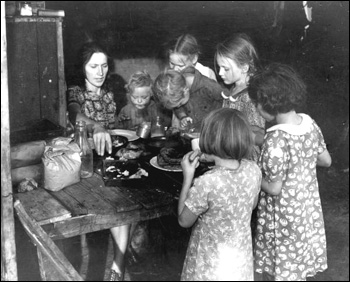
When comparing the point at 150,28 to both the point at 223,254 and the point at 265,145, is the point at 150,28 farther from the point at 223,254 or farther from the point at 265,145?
the point at 223,254

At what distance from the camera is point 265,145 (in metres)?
3.12

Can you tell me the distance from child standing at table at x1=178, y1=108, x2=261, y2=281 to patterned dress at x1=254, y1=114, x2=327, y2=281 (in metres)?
0.40

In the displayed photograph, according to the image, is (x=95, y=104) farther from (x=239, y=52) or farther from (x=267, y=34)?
(x=267, y=34)

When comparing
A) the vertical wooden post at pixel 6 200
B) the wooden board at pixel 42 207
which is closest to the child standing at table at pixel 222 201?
the wooden board at pixel 42 207

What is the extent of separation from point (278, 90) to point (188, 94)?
1.47 m

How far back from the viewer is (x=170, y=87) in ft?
13.9

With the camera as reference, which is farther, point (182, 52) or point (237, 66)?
point (182, 52)

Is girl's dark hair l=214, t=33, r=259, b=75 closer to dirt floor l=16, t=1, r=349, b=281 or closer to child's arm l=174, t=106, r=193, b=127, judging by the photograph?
child's arm l=174, t=106, r=193, b=127

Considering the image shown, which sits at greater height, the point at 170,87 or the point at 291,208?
the point at 170,87

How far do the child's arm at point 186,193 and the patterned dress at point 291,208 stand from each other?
536 millimetres

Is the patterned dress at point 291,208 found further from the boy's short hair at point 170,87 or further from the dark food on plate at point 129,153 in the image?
the boy's short hair at point 170,87

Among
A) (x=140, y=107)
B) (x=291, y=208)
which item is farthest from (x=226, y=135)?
(x=140, y=107)

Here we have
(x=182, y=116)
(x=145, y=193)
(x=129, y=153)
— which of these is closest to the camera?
(x=145, y=193)

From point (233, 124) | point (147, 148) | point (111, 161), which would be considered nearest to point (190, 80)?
point (147, 148)
